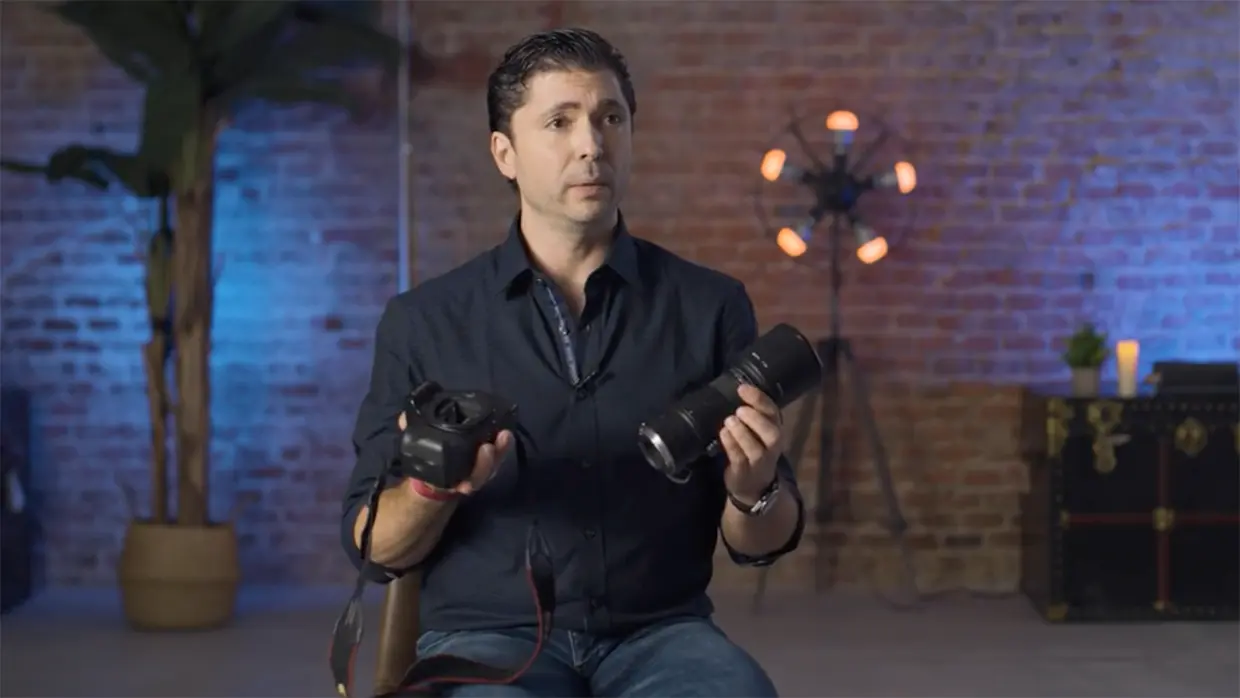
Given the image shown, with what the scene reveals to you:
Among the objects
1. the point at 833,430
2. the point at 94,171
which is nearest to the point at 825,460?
the point at 833,430

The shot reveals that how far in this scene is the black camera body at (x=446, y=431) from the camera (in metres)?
1.48

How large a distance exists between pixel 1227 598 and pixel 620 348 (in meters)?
2.83

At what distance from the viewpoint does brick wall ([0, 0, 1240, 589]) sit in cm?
420

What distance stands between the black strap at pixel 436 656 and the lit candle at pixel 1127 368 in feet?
8.82

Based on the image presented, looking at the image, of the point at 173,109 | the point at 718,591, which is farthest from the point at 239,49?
the point at 718,591

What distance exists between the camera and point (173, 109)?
12.1 feet

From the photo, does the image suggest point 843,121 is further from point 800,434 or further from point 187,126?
point 187,126

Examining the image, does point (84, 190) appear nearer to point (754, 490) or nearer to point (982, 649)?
point (982, 649)

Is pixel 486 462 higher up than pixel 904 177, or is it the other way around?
pixel 904 177

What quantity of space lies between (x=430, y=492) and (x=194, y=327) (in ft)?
8.13

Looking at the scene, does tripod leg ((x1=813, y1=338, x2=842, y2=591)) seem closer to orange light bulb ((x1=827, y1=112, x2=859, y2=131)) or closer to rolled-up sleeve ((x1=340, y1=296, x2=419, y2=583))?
orange light bulb ((x1=827, y1=112, x2=859, y2=131))

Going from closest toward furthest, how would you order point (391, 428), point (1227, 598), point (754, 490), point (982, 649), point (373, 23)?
point (754, 490)
point (391, 428)
point (982, 649)
point (1227, 598)
point (373, 23)

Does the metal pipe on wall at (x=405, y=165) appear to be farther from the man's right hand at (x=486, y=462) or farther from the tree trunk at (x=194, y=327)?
the man's right hand at (x=486, y=462)

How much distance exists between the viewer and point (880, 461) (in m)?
4.06
